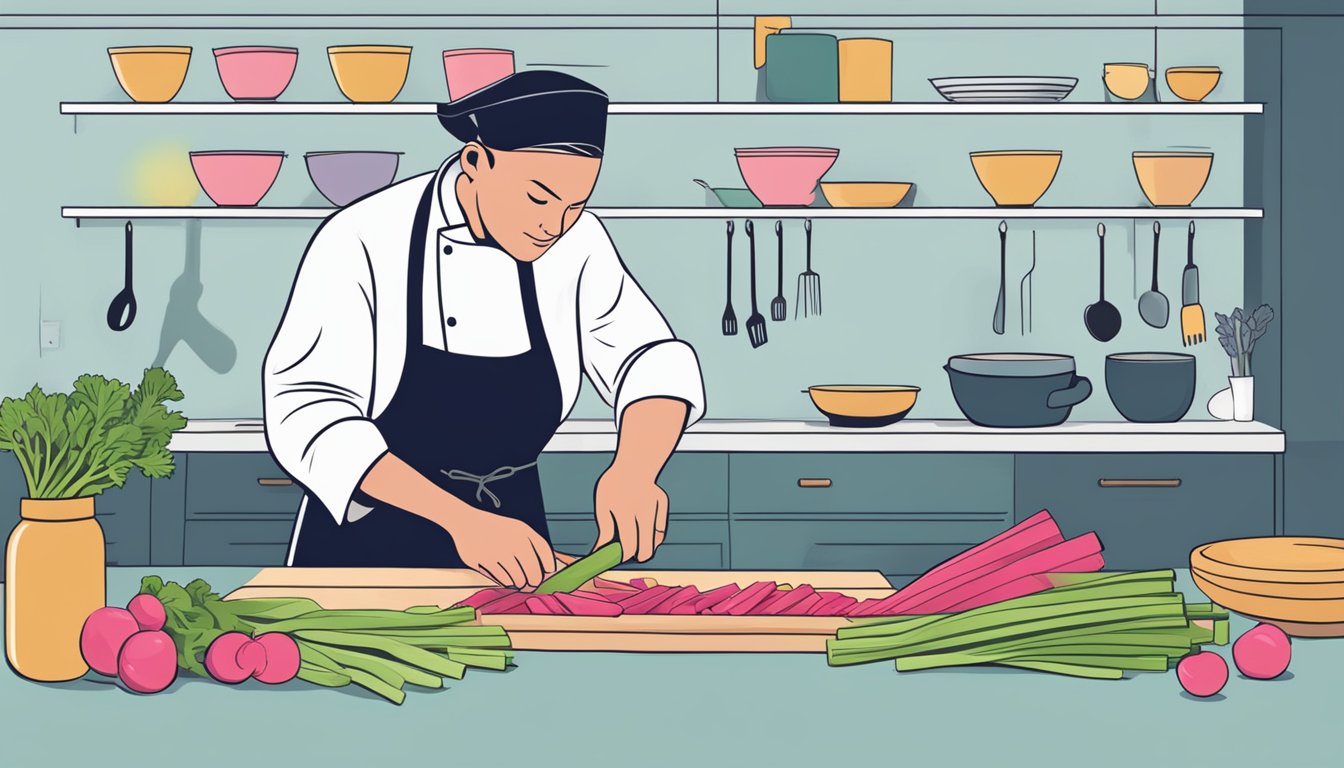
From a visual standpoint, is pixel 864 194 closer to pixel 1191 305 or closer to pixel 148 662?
pixel 1191 305

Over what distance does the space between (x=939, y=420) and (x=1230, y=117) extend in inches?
48.1

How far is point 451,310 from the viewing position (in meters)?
2.51

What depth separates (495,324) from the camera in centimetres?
255

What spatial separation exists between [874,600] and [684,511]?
1950 millimetres

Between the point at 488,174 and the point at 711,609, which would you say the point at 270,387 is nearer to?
the point at 488,174

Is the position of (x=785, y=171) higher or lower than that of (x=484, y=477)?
higher

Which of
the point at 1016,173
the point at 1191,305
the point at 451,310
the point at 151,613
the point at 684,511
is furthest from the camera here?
the point at 1191,305

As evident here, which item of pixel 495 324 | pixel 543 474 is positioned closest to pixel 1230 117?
pixel 543 474

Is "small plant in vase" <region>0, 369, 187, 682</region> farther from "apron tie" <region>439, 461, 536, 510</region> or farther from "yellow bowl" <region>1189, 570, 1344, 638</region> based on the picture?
"yellow bowl" <region>1189, 570, 1344, 638</region>

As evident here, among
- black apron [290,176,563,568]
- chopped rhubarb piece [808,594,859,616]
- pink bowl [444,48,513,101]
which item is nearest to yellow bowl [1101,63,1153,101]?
pink bowl [444,48,513,101]

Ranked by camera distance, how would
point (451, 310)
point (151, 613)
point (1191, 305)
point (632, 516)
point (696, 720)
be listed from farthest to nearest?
point (1191, 305) < point (451, 310) < point (632, 516) < point (151, 613) < point (696, 720)

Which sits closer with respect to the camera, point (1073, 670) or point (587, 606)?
point (1073, 670)

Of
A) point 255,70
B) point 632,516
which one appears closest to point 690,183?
point 255,70

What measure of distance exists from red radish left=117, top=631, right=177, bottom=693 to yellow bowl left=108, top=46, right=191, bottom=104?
2.71 m
